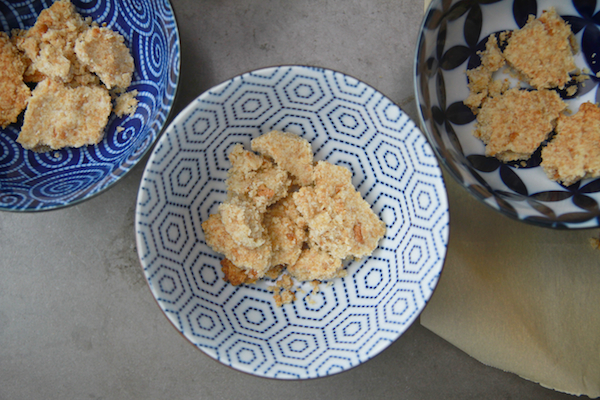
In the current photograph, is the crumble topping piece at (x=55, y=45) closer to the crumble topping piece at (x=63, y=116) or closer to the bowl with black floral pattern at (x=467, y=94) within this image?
the crumble topping piece at (x=63, y=116)

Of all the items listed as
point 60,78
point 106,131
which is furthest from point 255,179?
point 60,78

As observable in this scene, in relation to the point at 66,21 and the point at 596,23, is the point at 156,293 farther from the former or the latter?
the point at 596,23

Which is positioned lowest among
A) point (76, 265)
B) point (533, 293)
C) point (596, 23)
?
point (76, 265)

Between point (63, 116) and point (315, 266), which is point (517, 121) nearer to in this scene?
point (315, 266)

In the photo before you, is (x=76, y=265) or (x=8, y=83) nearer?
(x=8, y=83)

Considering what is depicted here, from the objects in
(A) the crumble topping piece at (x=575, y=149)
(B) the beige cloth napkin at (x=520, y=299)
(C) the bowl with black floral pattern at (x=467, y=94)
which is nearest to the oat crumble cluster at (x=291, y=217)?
(C) the bowl with black floral pattern at (x=467, y=94)

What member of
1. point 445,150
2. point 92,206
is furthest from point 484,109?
point 92,206

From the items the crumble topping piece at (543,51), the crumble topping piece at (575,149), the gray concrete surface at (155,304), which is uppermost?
the crumble topping piece at (543,51)
